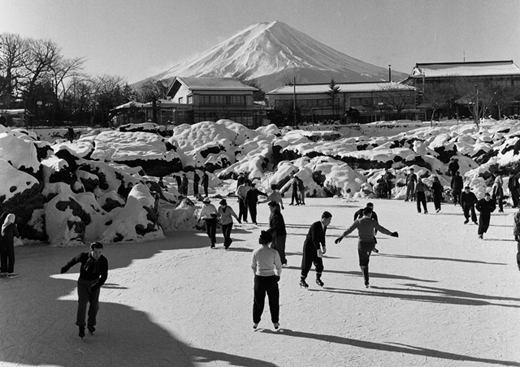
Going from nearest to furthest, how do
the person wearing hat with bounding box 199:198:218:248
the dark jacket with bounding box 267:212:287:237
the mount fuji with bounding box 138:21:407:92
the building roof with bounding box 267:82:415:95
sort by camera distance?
the dark jacket with bounding box 267:212:287:237 < the person wearing hat with bounding box 199:198:218:248 < the building roof with bounding box 267:82:415:95 < the mount fuji with bounding box 138:21:407:92

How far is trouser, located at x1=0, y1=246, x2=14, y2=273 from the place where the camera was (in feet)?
33.1

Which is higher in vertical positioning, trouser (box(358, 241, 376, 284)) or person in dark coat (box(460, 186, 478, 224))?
person in dark coat (box(460, 186, 478, 224))

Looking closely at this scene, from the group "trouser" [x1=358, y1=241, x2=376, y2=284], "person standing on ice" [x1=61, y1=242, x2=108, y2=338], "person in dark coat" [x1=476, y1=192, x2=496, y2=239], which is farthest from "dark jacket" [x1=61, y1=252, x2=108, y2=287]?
"person in dark coat" [x1=476, y1=192, x2=496, y2=239]

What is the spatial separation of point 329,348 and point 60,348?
303cm

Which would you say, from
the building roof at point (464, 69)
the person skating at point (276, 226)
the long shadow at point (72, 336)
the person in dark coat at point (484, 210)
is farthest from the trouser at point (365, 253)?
the building roof at point (464, 69)

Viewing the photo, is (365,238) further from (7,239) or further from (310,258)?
(7,239)

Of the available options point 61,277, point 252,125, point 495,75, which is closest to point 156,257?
point 61,277

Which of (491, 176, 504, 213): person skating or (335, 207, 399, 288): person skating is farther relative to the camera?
(491, 176, 504, 213): person skating

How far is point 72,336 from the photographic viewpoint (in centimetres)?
667

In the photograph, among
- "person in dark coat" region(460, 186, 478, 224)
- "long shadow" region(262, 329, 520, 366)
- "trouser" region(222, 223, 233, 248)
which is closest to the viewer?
"long shadow" region(262, 329, 520, 366)

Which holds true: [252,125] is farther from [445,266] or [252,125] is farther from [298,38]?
[298,38]

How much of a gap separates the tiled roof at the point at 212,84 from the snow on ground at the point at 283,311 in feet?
135

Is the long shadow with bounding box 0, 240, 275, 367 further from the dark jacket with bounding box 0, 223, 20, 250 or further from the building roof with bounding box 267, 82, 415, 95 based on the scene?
the building roof with bounding box 267, 82, 415, 95

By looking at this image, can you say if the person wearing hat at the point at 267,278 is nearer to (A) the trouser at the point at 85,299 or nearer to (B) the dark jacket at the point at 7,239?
(A) the trouser at the point at 85,299
